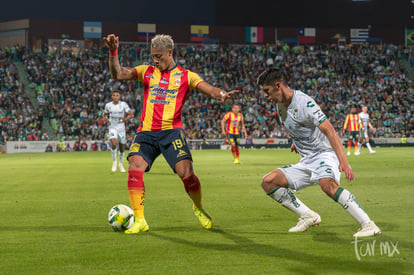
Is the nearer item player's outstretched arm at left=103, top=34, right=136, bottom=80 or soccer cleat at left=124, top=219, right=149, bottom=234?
soccer cleat at left=124, top=219, right=149, bottom=234

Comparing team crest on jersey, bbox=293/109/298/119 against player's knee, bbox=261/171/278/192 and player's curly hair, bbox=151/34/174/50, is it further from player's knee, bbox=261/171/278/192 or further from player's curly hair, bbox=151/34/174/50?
player's curly hair, bbox=151/34/174/50

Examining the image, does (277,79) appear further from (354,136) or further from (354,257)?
(354,136)

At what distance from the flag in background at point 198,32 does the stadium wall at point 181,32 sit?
0.45 metres

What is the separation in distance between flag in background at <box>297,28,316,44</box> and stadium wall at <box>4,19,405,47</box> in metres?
0.56

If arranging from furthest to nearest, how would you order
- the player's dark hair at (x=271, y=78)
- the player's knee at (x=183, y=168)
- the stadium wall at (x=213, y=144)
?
the stadium wall at (x=213, y=144) → the player's knee at (x=183, y=168) → the player's dark hair at (x=271, y=78)

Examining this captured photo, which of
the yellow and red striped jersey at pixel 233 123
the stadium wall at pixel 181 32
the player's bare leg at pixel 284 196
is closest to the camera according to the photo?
the player's bare leg at pixel 284 196

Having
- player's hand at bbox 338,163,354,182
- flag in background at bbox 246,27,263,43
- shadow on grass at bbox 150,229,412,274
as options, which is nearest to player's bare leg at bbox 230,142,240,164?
shadow on grass at bbox 150,229,412,274

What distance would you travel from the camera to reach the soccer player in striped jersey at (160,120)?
7.23m

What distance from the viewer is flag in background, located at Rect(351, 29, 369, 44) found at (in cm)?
6147

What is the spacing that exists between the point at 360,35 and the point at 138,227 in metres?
59.0

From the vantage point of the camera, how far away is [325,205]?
9773mm

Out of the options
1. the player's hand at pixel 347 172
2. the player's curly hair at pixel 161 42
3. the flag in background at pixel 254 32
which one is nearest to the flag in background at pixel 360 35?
the flag in background at pixel 254 32

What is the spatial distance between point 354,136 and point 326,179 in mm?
25030

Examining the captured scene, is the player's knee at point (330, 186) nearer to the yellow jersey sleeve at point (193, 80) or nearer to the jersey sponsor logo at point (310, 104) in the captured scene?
the jersey sponsor logo at point (310, 104)
